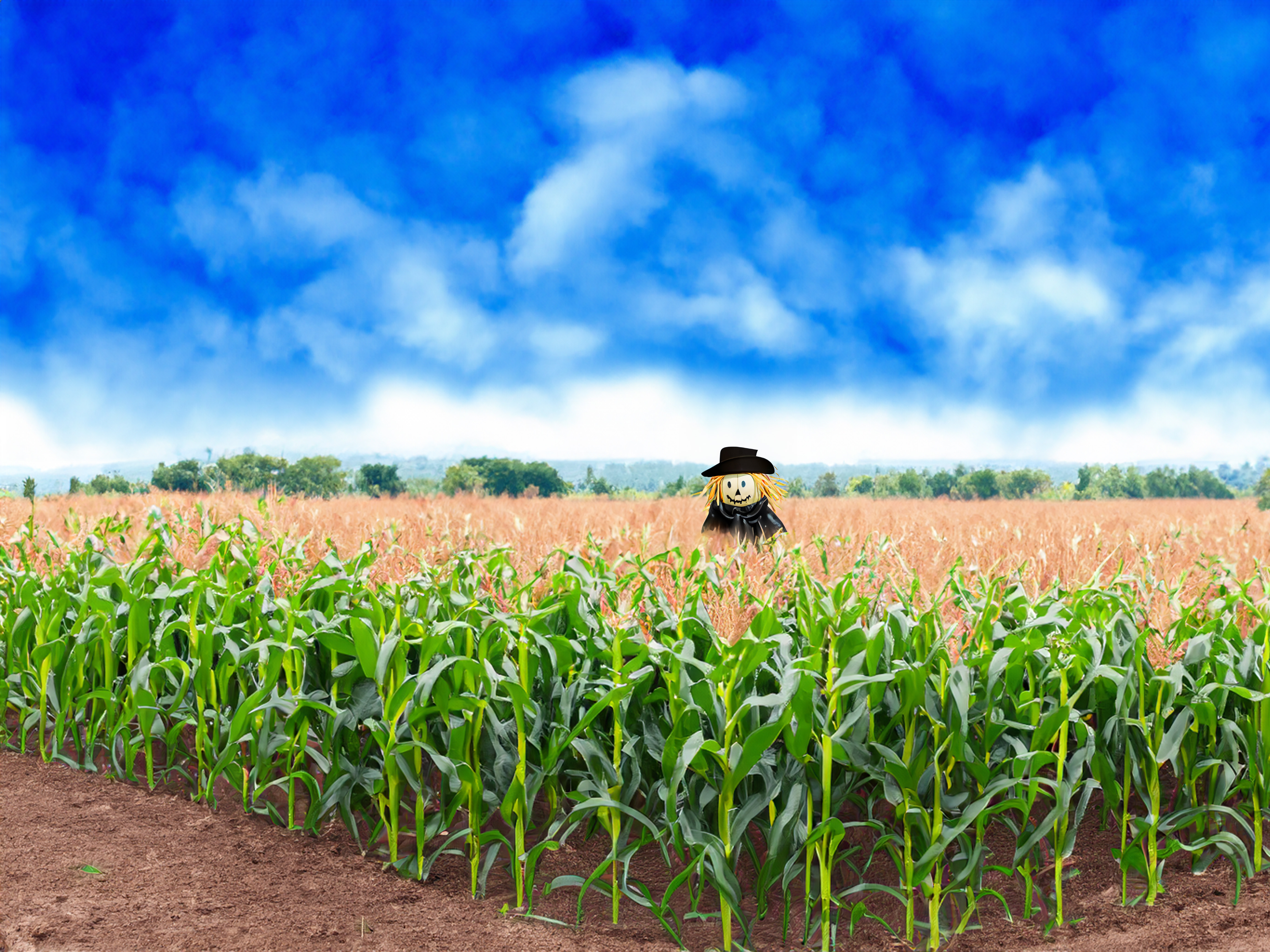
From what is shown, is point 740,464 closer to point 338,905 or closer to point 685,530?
point 685,530

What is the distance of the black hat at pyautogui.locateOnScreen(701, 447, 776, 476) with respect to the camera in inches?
328

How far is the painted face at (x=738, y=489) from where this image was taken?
8281mm

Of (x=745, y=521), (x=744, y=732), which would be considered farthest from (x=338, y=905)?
(x=745, y=521)

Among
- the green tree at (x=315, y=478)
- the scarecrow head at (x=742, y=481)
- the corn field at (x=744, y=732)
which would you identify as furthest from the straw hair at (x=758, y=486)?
the green tree at (x=315, y=478)

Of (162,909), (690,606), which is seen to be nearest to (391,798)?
(162,909)

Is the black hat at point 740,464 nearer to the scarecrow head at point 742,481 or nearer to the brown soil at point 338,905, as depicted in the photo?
the scarecrow head at point 742,481

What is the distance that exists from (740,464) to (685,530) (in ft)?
7.05

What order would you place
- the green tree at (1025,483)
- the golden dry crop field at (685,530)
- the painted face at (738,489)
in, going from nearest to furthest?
the golden dry crop field at (685,530) < the painted face at (738,489) < the green tree at (1025,483)

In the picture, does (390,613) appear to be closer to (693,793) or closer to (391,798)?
(391,798)

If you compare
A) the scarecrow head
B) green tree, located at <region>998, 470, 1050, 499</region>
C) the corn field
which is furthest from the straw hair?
green tree, located at <region>998, 470, 1050, 499</region>

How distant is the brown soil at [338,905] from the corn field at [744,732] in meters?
0.08

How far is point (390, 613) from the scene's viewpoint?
3.46 metres

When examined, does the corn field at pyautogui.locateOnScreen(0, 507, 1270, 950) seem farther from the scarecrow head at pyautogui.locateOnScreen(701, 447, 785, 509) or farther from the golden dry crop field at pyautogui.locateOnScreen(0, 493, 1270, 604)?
the scarecrow head at pyautogui.locateOnScreen(701, 447, 785, 509)

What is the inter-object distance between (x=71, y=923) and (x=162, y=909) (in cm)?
28
